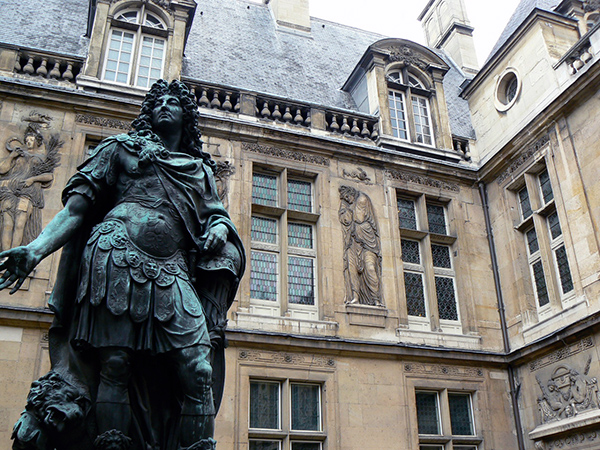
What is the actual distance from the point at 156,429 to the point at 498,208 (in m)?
10.9

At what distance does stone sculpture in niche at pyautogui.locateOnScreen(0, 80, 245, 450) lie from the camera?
9.40 feet

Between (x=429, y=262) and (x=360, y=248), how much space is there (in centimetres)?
155

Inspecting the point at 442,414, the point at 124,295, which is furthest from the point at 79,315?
the point at 442,414

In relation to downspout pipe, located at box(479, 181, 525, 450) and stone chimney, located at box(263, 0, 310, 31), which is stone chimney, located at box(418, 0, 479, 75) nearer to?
stone chimney, located at box(263, 0, 310, 31)

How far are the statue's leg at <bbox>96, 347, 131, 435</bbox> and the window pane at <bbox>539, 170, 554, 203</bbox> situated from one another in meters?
10.4

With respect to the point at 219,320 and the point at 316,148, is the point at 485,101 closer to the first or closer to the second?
the point at 316,148

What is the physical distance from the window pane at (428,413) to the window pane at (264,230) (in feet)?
12.7

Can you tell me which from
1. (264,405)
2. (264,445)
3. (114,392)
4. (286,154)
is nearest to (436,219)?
(286,154)

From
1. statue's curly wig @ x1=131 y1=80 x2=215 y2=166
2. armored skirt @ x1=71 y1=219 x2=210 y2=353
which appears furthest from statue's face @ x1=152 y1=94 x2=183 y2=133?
Result: armored skirt @ x1=71 y1=219 x2=210 y2=353

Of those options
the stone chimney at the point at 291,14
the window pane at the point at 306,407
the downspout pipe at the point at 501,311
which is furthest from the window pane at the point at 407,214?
the stone chimney at the point at 291,14

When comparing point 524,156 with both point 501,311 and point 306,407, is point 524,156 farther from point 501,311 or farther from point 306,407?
point 306,407

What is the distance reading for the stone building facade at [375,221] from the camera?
9.91 m

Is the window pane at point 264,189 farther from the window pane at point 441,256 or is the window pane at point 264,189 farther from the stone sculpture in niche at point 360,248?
the window pane at point 441,256

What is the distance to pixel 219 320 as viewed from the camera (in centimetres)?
331
